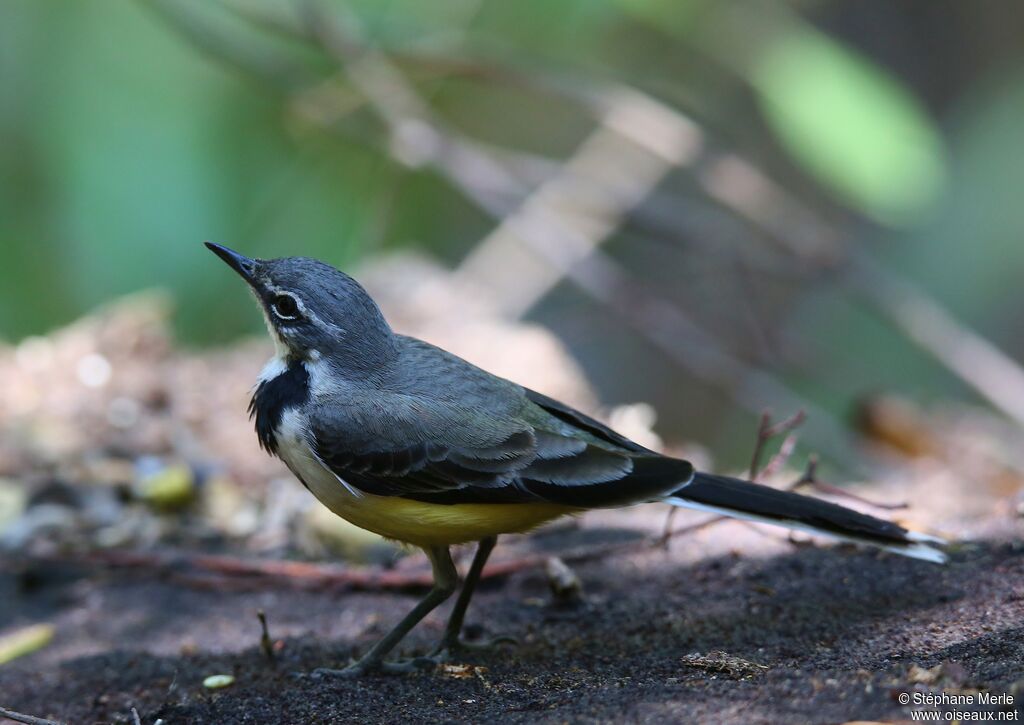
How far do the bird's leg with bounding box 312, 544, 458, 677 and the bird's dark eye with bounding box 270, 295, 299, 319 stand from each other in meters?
0.95

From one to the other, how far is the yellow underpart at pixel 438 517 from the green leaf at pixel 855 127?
3.39 m

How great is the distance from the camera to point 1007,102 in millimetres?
8984

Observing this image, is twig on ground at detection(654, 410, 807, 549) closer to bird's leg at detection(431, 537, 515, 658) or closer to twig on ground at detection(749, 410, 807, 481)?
twig on ground at detection(749, 410, 807, 481)

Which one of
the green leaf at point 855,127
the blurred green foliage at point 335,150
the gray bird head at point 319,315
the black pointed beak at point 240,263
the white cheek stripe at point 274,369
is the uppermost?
the blurred green foliage at point 335,150

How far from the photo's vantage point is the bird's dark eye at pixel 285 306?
3777mm

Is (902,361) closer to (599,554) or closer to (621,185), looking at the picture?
(621,185)

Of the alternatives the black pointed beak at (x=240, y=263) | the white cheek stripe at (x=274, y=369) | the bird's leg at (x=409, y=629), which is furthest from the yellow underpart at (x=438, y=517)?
the black pointed beak at (x=240, y=263)

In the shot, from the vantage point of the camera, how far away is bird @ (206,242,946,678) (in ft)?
11.1

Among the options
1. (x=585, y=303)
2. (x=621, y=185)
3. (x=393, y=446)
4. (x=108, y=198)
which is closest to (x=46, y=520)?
(x=393, y=446)

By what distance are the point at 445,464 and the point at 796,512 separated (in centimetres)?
110

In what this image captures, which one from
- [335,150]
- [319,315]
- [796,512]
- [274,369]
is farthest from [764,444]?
[335,150]

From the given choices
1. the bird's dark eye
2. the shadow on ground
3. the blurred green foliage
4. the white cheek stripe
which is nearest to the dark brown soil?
the shadow on ground

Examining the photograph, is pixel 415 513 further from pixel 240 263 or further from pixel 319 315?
pixel 240 263

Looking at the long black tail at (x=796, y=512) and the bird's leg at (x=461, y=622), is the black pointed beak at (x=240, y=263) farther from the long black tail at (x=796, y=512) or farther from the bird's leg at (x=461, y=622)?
the long black tail at (x=796, y=512)
